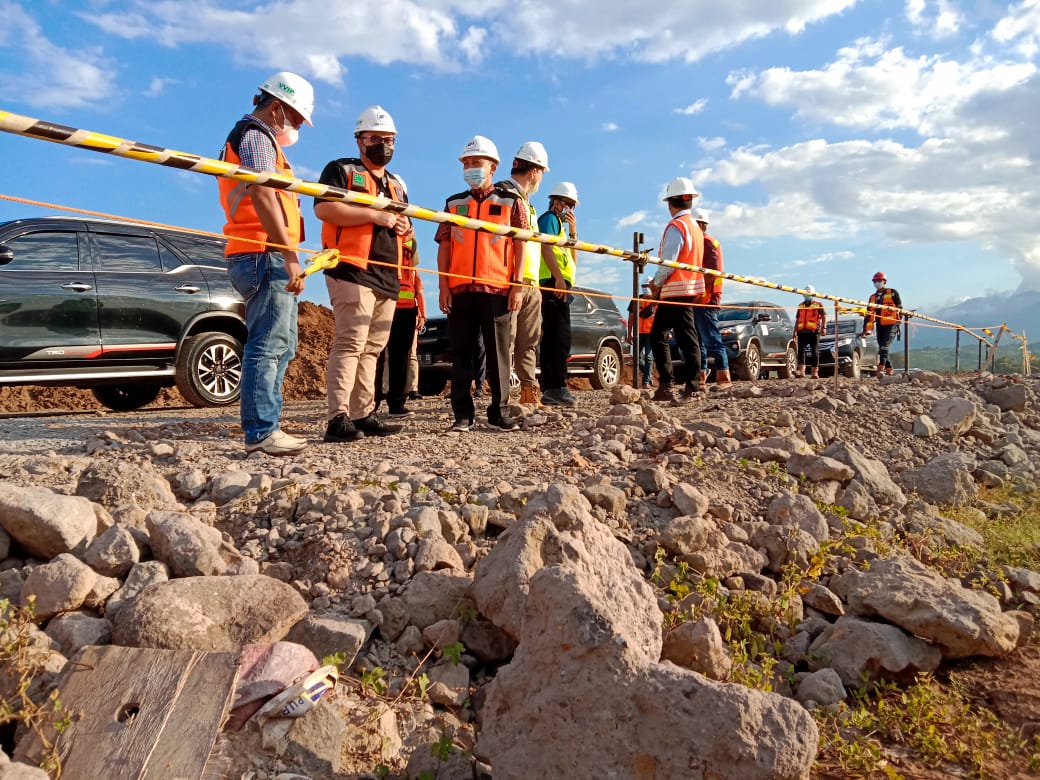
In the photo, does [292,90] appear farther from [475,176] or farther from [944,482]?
[944,482]

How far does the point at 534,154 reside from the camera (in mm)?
6168

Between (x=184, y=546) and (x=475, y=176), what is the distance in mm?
3429

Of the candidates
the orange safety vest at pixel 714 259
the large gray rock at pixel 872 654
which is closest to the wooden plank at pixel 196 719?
the large gray rock at pixel 872 654

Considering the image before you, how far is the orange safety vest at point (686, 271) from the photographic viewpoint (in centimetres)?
726

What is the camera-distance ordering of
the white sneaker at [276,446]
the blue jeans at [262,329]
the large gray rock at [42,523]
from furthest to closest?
the white sneaker at [276,446] < the blue jeans at [262,329] < the large gray rock at [42,523]

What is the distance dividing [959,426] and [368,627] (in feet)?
18.1

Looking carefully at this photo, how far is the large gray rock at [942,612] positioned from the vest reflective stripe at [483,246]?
307 centimetres

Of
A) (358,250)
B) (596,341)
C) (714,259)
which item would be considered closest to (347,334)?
(358,250)

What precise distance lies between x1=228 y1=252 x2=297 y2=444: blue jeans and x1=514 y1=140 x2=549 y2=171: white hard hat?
101 inches

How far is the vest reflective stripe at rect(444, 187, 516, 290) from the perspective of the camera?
17.3 feet

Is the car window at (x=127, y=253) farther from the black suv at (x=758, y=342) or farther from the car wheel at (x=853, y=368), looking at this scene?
the car wheel at (x=853, y=368)

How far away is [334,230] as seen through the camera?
4.72 m

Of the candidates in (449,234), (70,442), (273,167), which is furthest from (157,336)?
(273,167)

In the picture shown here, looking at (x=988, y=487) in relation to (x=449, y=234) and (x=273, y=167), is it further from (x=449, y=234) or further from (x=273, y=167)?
(x=273, y=167)
